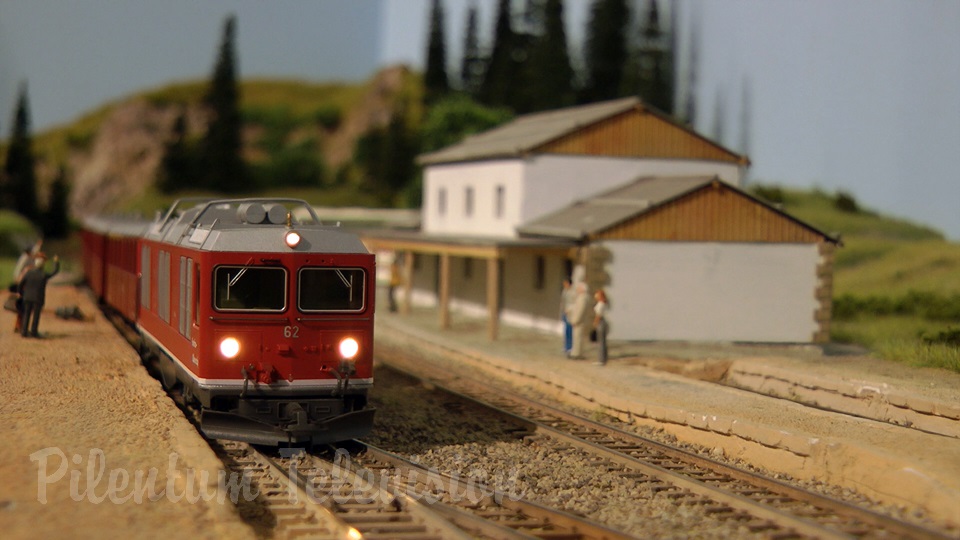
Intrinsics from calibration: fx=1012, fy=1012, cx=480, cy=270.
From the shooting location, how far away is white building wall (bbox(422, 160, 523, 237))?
29125 mm

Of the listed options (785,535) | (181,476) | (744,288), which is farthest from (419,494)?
(744,288)

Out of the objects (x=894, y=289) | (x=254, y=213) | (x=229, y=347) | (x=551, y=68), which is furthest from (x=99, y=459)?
(x=551, y=68)

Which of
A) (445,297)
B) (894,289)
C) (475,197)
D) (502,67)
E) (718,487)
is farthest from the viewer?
(502,67)

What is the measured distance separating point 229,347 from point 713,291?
1585 centimetres

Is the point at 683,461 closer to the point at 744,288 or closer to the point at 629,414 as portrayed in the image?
the point at 629,414

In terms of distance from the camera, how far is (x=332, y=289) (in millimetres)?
11648

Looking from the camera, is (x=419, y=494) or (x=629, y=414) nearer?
(x=419, y=494)

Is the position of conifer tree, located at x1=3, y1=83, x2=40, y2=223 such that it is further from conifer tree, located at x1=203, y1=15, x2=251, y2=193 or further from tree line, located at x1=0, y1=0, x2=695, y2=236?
conifer tree, located at x1=203, y1=15, x2=251, y2=193

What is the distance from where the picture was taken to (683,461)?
12.2m

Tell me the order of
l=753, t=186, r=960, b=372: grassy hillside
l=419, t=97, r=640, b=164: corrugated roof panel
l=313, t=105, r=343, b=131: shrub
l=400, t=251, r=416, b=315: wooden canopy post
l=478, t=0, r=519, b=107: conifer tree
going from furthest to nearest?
l=313, t=105, r=343, b=131: shrub < l=478, t=0, r=519, b=107: conifer tree < l=400, t=251, r=416, b=315: wooden canopy post < l=419, t=97, r=640, b=164: corrugated roof panel < l=753, t=186, r=960, b=372: grassy hillside

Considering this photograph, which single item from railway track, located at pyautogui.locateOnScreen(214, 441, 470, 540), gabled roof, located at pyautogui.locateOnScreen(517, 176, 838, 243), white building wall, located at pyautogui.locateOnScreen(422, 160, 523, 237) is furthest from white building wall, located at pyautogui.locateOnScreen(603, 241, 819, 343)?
railway track, located at pyautogui.locateOnScreen(214, 441, 470, 540)

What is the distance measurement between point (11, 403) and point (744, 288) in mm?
17510

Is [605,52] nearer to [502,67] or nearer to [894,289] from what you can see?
[502,67]

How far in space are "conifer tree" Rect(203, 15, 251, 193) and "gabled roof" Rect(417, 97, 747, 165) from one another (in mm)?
44130
